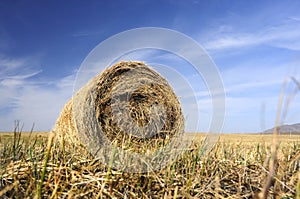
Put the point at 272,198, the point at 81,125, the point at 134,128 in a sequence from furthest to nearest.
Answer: the point at 134,128 < the point at 81,125 < the point at 272,198

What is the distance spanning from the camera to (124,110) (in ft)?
18.6

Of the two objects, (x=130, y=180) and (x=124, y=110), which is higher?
(x=124, y=110)

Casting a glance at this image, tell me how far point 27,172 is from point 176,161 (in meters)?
1.19

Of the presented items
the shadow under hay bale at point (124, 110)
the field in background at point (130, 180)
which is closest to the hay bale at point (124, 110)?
the shadow under hay bale at point (124, 110)


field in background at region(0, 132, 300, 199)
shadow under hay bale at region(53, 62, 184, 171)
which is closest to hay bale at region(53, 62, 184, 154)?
shadow under hay bale at region(53, 62, 184, 171)

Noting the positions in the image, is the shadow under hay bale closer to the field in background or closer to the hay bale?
the hay bale

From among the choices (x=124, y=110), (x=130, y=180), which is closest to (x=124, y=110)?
(x=124, y=110)

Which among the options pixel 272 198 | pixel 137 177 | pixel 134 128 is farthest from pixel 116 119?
pixel 272 198

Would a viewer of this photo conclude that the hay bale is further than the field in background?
Yes

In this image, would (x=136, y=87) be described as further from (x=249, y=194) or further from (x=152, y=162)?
(x=249, y=194)

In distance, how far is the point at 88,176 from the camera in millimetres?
2369

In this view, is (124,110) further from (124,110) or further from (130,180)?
(130,180)

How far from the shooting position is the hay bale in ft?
16.4

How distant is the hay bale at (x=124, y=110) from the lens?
5.01m
